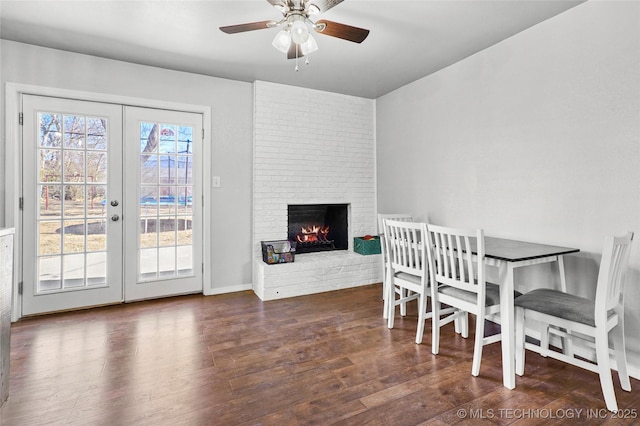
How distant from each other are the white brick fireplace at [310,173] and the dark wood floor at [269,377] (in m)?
0.85

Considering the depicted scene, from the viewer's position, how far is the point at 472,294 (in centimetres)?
220

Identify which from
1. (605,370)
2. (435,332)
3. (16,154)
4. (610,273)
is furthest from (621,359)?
(16,154)

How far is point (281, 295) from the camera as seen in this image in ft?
11.9

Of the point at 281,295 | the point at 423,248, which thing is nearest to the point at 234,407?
the point at 423,248

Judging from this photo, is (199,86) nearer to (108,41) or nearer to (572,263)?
(108,41)

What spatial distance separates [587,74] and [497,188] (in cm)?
103

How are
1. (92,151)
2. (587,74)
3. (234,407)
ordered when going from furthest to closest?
(92,151), (587,74), (234,407)

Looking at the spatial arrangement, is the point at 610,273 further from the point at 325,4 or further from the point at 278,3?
the point at 278,3

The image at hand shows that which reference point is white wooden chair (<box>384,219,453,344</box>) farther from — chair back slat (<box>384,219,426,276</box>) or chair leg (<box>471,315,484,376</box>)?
chair leg (<box>471,315,484,376</box>)

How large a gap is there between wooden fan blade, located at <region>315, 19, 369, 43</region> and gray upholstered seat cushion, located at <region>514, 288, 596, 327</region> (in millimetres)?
2030

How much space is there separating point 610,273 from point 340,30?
212cm

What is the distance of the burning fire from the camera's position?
4.42 metres

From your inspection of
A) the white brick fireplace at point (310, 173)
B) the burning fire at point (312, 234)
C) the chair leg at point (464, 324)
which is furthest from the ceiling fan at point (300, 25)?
the burning fire at point (312, 234)

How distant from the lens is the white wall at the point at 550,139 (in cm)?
211
